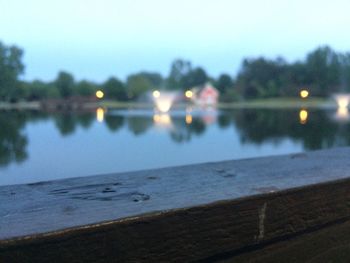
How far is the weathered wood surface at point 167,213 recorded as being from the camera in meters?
0.63

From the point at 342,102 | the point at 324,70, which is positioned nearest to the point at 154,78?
the point at 324,70

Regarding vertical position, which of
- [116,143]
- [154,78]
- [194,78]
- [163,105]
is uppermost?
[194,78]

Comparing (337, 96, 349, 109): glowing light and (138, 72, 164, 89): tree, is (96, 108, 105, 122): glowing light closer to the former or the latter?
(138, 72, 164, 89): tree

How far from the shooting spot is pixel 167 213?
728mm

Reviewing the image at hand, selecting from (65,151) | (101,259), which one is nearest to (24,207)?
(101,259)

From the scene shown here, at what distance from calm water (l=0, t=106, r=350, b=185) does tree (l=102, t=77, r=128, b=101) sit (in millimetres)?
303

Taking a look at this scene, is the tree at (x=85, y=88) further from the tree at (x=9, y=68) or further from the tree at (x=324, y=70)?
the tree at (x=324, y=70)

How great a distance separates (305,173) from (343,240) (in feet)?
0.58

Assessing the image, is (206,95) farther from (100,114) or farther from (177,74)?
(100,114)

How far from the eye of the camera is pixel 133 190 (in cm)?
90

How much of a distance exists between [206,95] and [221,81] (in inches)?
19.1

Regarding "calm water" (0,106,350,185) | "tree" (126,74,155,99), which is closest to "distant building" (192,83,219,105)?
"tree" (126,74,155,99)

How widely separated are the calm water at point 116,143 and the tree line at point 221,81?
0.94ft

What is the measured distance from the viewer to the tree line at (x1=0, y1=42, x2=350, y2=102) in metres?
3.29
